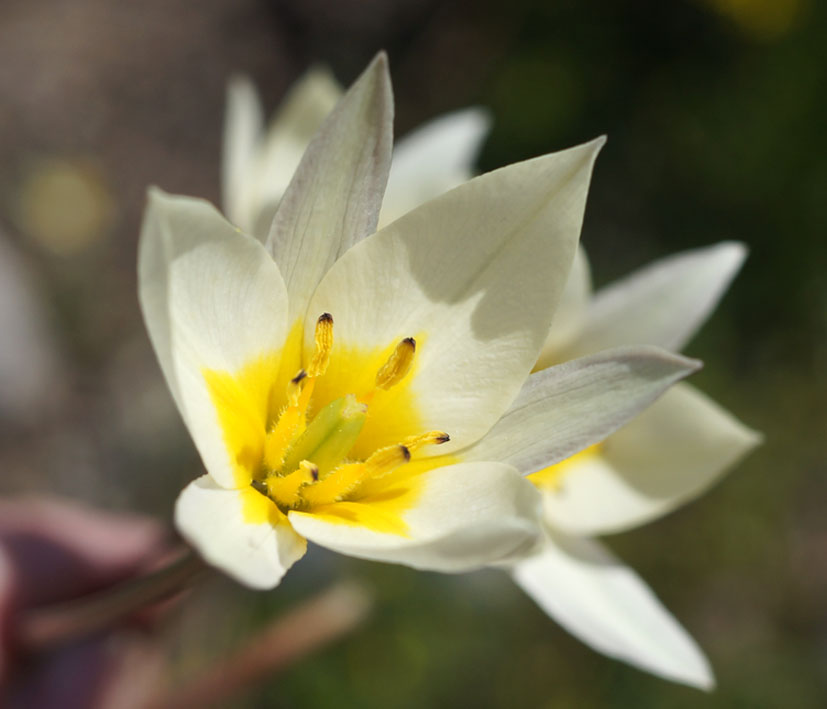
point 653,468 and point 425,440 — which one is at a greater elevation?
point 425,440

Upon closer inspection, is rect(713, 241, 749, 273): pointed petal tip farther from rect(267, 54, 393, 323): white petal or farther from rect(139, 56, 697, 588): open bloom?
rect(267, 54, 393, 323): white petal

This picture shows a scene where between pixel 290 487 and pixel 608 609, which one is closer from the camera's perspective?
pixel 290 487

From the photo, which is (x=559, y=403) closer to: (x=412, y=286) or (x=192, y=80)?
(x=412, y=286)

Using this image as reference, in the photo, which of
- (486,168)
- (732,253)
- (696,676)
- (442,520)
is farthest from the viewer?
(486,168)

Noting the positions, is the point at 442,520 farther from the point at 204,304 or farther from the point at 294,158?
the point at 294,158

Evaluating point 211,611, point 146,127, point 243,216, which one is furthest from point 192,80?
point 243,216

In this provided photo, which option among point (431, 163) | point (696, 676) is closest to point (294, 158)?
point (431, 163)

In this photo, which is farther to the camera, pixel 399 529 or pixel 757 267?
pixel 757 267

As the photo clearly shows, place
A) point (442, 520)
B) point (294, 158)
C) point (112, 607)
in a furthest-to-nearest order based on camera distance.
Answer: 1. point (294, 158)
2. point (112, 607)
3. point (442, 520)
